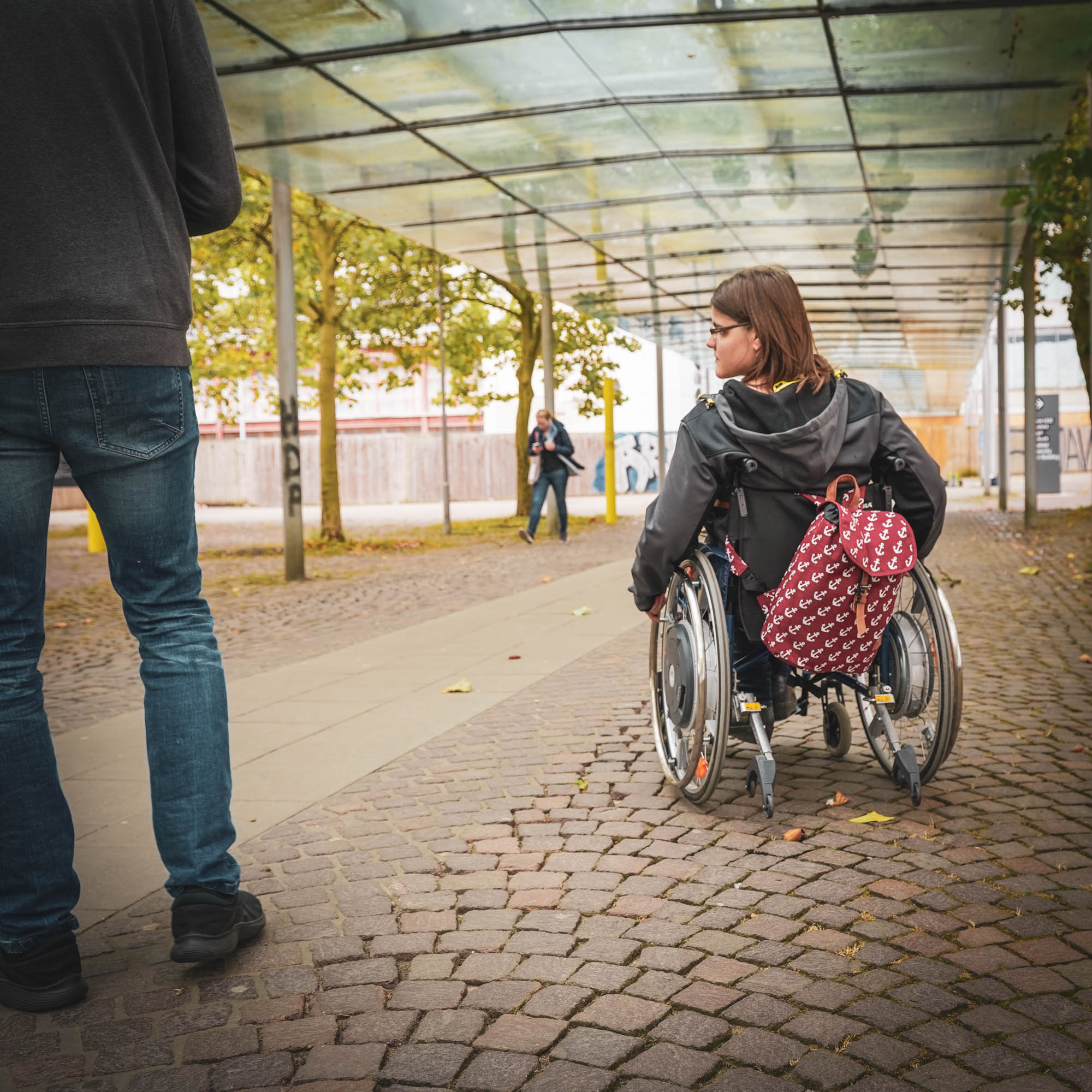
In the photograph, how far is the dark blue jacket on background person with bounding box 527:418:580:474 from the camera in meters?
18.7

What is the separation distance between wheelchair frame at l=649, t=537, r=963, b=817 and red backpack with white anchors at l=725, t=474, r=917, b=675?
7.5 inches

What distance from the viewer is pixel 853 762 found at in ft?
15.8

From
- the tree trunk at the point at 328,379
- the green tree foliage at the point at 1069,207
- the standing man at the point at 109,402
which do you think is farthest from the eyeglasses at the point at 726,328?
the tree trunk at the point at 328,379

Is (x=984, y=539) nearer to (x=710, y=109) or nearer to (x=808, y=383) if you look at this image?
(x=710, y=109)

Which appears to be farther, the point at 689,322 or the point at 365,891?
the point at 689,322

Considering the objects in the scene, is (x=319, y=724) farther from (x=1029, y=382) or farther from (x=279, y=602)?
(x=1029, y=382)

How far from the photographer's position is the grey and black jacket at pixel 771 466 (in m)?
3.88

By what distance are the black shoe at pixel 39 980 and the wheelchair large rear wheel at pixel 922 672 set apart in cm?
253

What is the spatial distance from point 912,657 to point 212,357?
19353 mm

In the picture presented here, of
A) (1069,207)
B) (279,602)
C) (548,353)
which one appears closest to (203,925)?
(279,602)

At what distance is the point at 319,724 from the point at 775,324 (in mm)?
2939

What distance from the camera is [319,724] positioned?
231 inches

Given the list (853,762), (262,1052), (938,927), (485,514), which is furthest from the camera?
(485,514)

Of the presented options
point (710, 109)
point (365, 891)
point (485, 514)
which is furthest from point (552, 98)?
point (485, 514)
